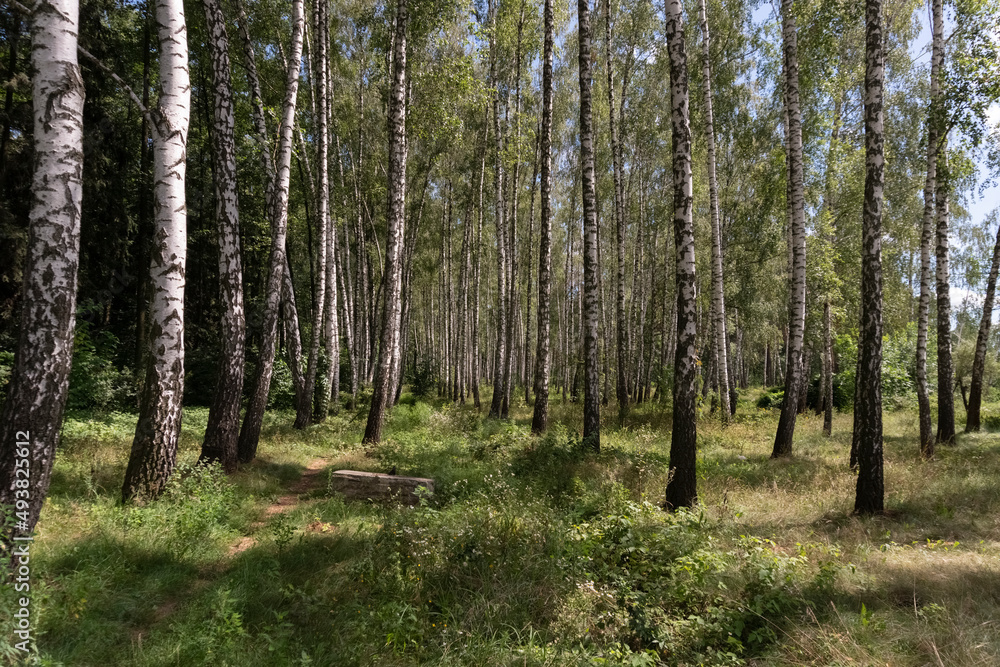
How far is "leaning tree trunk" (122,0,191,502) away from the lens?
5480 millimetres

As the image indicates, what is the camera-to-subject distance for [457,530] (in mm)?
4910

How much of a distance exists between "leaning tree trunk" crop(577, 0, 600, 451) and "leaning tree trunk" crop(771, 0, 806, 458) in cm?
406

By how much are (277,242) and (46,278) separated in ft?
15.5

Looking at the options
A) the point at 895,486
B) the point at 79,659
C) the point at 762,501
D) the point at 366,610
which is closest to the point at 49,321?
the point at 79,659

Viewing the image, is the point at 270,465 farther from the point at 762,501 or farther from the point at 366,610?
the point at 762,501

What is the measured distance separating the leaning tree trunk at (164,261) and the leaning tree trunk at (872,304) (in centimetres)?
885

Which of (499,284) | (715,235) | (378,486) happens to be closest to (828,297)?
(715,235)

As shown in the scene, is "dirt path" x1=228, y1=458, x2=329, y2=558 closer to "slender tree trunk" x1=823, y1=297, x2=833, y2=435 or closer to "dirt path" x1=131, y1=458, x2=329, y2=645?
"dirt path" x1=131, y1=458, x2=329, y2=645

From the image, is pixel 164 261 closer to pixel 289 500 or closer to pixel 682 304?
pixel 289 500

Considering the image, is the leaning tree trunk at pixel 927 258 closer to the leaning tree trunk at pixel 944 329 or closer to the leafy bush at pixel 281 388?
the leaning tree trunk at pixel 944 329

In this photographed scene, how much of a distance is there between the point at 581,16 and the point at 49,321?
986cm

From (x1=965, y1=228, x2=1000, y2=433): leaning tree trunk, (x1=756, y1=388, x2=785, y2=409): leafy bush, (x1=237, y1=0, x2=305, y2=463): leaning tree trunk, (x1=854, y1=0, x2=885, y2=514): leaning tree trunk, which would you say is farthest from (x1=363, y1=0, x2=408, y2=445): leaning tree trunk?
(x1=756, y1=388, x2=785, y2=409): leafy bush

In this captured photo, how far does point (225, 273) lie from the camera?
733 centimetres

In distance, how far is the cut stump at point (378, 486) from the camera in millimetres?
6914
